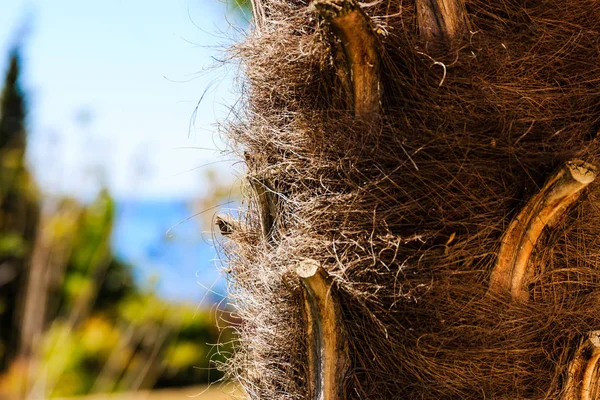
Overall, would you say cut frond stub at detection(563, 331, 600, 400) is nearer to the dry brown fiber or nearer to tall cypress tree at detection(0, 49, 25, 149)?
the dry brown fiber

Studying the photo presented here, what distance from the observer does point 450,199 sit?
1363 mm

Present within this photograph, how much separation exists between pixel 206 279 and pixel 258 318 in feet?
2.02

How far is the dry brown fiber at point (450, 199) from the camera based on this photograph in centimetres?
136

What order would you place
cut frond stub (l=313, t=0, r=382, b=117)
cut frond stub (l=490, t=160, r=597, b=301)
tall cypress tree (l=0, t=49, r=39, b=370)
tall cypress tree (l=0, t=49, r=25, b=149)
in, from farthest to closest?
tall cypress tree (l=0, t=49, r=25, b=149) → tall cypress tree (l=0, t=49, r=39, b=370) → cut frond stub (l=490, t=160, r=597, b=301) → cut frond stub (l=313, t=0, r=382, b=117)

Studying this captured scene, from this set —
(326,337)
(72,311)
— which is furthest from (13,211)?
(326,337)

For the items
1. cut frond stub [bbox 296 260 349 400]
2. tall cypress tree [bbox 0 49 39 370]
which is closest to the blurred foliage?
tall cypress tree [bbox 0 49 39 370]

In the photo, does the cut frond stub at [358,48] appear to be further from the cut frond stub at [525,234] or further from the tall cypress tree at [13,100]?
the tall cypress tree at [13,100]

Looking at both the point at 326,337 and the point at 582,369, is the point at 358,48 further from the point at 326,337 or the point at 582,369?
the point at 582,369

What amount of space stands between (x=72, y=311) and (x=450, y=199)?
426 cm

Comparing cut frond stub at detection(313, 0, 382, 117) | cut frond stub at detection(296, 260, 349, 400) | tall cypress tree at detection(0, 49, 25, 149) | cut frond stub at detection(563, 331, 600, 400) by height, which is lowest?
cut frond stub at detection(563, 331, 600, 400)

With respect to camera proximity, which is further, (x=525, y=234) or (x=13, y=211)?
(x=13, y=211)

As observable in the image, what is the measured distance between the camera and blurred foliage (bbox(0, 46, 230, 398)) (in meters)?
3.09

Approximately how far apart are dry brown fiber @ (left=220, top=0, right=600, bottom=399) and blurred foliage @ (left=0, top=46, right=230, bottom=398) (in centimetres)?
67

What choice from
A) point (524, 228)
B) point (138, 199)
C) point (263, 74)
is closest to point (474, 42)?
point (524, 228)
